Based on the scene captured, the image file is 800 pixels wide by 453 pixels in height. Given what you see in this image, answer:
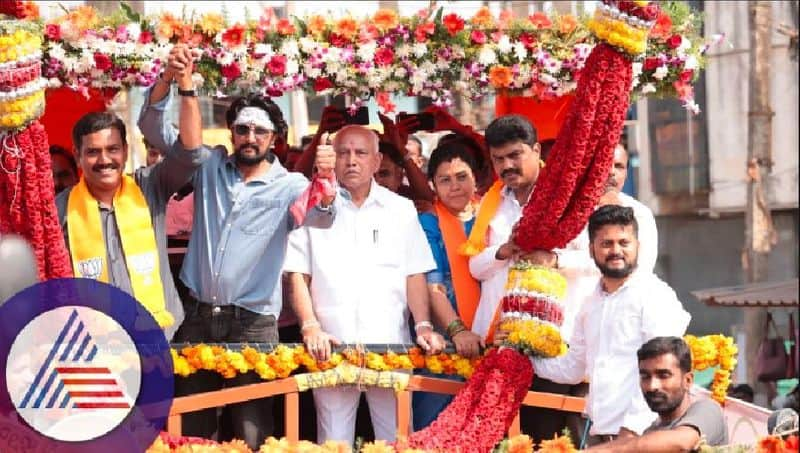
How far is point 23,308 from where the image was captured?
18.4 ft

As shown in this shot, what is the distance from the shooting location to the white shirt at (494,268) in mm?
6637

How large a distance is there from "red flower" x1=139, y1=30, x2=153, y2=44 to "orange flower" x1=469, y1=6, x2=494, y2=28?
1593 mm

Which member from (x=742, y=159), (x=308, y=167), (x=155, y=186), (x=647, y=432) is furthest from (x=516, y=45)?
(x=742, y=159)

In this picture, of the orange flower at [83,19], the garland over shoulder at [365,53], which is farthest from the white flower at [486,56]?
the orange flower at [83,19]

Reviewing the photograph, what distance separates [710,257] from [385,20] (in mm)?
17932

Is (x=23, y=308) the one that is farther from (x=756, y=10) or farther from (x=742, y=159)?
(x=742, y=159)

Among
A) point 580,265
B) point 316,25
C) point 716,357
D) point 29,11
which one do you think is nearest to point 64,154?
point 29,11

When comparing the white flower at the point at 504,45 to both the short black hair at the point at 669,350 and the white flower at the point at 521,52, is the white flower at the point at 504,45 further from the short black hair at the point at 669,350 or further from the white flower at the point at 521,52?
the short black hair at the point at 669,350

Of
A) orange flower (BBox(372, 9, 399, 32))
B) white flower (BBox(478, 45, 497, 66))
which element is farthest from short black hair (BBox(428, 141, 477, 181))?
orange flower (BBox(372, 9, 399, 32))

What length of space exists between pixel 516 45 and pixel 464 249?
3.84 feet

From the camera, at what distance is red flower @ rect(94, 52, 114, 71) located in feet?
23.3

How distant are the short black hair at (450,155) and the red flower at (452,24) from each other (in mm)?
557

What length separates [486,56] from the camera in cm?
717

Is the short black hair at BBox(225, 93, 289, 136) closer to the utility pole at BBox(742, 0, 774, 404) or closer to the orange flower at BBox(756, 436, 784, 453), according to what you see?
the orange flower at BBox(756, 436, 784, 453)
